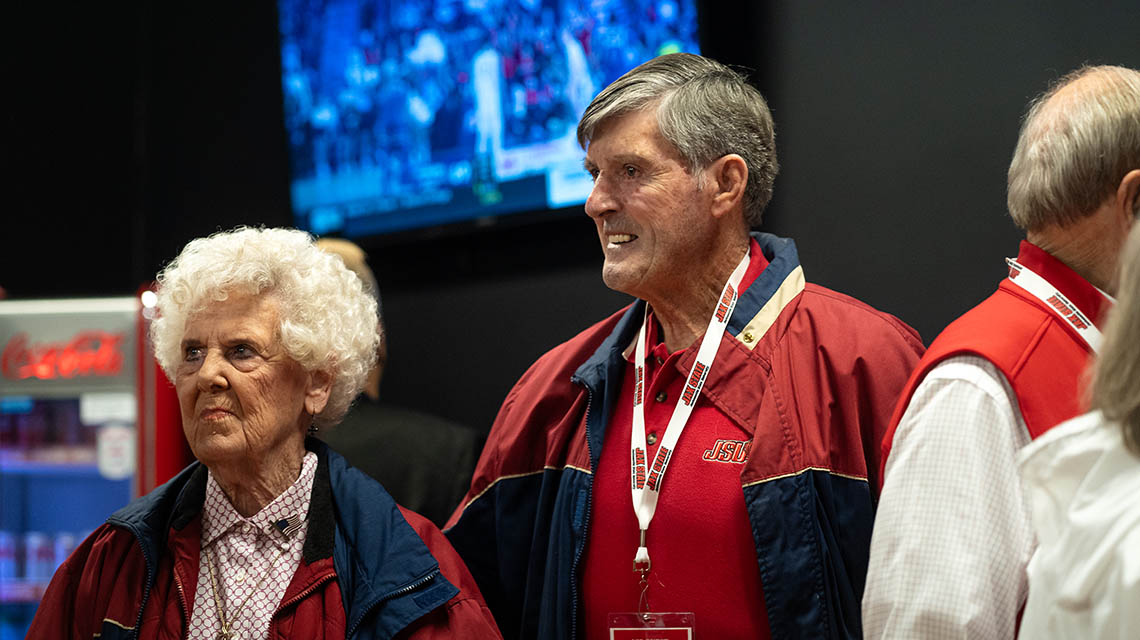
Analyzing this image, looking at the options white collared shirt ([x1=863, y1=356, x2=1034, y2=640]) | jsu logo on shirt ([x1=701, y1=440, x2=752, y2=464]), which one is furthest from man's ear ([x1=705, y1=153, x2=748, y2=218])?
white collared shirt ([x1=863, y1=356, x2=1034, y2=640])

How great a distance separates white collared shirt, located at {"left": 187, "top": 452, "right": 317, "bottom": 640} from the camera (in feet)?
7.47

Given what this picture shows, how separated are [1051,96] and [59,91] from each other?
4.80 meters

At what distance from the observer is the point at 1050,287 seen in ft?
6.43

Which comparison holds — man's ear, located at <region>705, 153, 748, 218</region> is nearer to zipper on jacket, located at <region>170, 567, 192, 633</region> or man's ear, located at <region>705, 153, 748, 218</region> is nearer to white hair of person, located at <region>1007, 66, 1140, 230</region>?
white hair of person, located at <region>1007, 66, 1140, 230</region>

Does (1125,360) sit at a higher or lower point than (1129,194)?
lower

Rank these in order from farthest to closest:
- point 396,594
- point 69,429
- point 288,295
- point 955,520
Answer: point 69,429
point 288,295
point 396,594
point 955,520

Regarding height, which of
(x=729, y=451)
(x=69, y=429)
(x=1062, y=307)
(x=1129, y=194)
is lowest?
(x=69, y=429)

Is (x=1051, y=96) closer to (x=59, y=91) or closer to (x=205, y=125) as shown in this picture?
(x=205, y=125)

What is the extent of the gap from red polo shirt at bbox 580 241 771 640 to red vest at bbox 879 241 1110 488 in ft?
1.34

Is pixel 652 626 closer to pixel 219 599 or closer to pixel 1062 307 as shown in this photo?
pixel 219 599

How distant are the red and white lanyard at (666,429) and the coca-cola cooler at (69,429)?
2.33 m

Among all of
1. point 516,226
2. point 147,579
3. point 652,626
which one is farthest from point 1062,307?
point 516,226

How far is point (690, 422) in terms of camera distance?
2445 millimetres

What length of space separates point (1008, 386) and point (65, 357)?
11.5 feet
